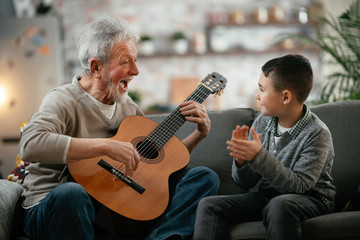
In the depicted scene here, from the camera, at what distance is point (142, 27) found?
5.65 meters

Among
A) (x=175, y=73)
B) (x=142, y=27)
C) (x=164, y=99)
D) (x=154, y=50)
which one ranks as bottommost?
(x=164, y=99)

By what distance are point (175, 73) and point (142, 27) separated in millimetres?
831

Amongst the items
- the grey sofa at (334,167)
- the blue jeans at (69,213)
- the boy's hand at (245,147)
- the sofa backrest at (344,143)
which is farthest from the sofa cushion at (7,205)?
the sofa backrest at (344,143)

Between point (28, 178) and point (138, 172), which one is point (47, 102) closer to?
point (28, 178)

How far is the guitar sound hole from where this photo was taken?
168 centimetres

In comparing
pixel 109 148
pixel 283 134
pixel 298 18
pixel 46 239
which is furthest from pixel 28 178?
pixel 298 18

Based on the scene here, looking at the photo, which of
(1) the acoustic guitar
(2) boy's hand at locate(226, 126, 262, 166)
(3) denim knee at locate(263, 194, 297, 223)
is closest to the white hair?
(1) the acoustic guitar

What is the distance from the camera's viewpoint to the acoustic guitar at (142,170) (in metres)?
1.46

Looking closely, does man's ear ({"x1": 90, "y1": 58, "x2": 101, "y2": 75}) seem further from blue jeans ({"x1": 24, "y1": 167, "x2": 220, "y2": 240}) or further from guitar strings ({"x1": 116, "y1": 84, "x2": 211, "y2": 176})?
blue jeans ({"x1": 24, "y1": 167, "x2": 220, "y2": 240})

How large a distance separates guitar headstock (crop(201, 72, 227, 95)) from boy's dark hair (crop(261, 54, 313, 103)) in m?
0.32

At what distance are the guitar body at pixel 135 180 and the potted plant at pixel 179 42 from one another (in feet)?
13.0

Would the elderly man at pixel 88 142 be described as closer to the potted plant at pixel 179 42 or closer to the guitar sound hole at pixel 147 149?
the guitar sound hole at pixel 147 149

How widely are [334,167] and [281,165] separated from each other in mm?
536

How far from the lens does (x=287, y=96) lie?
5.07ft
